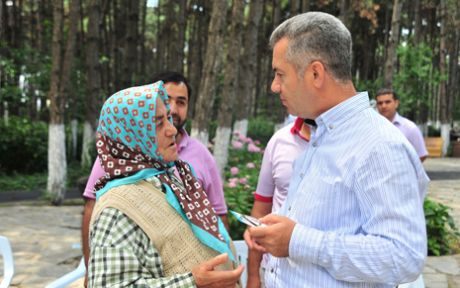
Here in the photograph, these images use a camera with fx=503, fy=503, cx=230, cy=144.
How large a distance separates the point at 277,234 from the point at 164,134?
63 centimetres

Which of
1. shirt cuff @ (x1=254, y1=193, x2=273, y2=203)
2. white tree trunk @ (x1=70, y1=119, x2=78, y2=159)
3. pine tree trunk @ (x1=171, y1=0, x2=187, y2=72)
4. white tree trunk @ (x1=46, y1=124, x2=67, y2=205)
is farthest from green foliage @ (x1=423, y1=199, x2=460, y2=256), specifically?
white tree trunk @ (x1=70, y1=119, x2=78, y2=159)

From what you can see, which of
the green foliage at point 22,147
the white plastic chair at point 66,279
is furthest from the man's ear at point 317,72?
the green foliage at point 22,147

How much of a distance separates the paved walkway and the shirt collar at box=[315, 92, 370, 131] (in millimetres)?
4608

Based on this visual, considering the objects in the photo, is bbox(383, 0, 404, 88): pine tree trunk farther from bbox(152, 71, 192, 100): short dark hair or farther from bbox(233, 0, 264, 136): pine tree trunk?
bbox(152, 71, 192, 100): short dark hair

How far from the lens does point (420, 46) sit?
813 inches

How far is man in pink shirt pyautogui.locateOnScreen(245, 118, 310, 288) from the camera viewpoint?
124 inches

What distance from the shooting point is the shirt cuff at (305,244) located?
158cm

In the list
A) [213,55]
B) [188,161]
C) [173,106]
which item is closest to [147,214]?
[188,161]

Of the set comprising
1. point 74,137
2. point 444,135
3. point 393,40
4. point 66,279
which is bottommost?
point 444,135

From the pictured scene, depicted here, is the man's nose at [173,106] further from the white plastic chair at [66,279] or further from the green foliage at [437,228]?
the green foliage at [437,228]

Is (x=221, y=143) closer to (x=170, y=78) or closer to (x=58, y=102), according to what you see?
(x=58, y=102)

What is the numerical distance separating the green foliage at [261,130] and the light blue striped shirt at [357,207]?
58.8 feet

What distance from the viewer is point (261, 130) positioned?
20.7 m

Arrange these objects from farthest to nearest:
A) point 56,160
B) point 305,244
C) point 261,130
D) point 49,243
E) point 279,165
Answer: point 261,130, point 56,160, point 49,243, point 279,165, point 305,244
